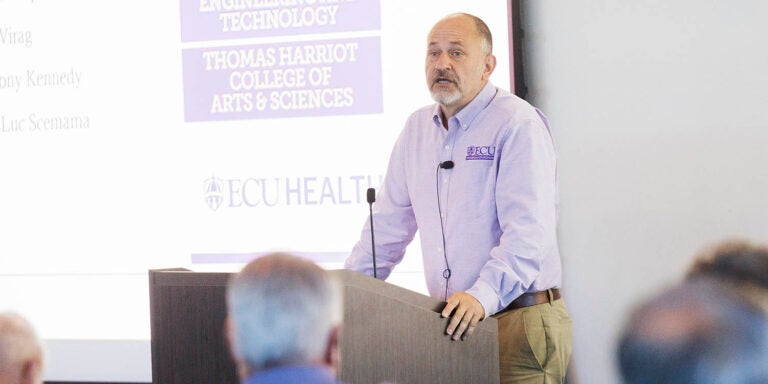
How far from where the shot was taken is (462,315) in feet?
7.23

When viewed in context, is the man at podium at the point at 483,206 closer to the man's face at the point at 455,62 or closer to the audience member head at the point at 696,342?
the man's face at the point at 455,62

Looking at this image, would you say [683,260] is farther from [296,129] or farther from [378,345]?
[378,345]

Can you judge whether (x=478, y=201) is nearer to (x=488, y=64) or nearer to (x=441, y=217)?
(x=441, y=217)

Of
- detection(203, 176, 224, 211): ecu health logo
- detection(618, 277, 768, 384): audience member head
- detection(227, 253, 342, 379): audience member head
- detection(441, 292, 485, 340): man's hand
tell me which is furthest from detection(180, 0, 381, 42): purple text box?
detection(618, 277, 768, 384): audience member head

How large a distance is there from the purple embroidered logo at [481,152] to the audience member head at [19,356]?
1429mm

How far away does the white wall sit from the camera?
142 inches

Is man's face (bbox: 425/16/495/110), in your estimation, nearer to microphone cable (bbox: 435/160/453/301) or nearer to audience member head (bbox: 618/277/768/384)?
microphone cable (bbox: 435/160/453/301)

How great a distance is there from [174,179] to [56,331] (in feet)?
3.12

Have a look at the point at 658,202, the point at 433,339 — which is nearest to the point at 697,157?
the point at 658,202

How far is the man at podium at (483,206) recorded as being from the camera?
254 cm

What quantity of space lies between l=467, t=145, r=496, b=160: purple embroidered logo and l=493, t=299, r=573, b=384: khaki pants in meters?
0.45

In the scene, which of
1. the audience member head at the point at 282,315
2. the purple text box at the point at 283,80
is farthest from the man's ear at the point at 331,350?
the purple text box at the point at 283,80

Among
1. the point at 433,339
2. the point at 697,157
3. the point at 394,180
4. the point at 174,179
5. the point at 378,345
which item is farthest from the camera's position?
the point at 174,179

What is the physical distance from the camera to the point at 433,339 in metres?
2.15
